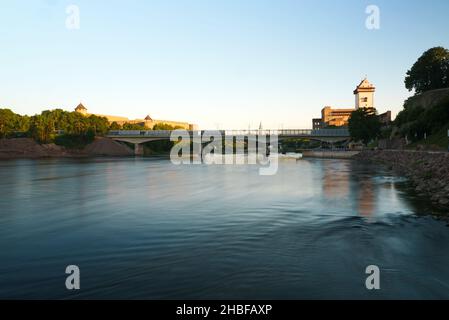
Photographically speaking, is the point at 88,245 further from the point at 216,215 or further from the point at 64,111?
the point at 64,111

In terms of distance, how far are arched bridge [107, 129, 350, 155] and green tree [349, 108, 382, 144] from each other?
17585mm

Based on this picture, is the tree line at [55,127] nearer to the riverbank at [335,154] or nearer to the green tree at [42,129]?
the green tree at [42,129]

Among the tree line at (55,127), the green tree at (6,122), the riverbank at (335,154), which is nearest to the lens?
the riverbank at (335,154)

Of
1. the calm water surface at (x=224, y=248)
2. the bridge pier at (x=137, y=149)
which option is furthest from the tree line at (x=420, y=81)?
the bridge pier at (x=137, y=149)

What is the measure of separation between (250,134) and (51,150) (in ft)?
242

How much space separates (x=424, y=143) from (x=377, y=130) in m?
32.4

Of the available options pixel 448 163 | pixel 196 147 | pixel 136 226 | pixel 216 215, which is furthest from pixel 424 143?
pixel 196 147

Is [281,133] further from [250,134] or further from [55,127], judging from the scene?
[55,127]

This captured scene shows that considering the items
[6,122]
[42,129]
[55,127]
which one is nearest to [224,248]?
[42,129]

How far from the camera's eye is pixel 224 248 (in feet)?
48.0

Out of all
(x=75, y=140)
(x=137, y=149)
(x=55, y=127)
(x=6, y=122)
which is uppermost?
(x=6, y=122)

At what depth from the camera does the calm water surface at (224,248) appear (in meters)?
10.6

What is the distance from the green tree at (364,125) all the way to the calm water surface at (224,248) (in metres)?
77.0
